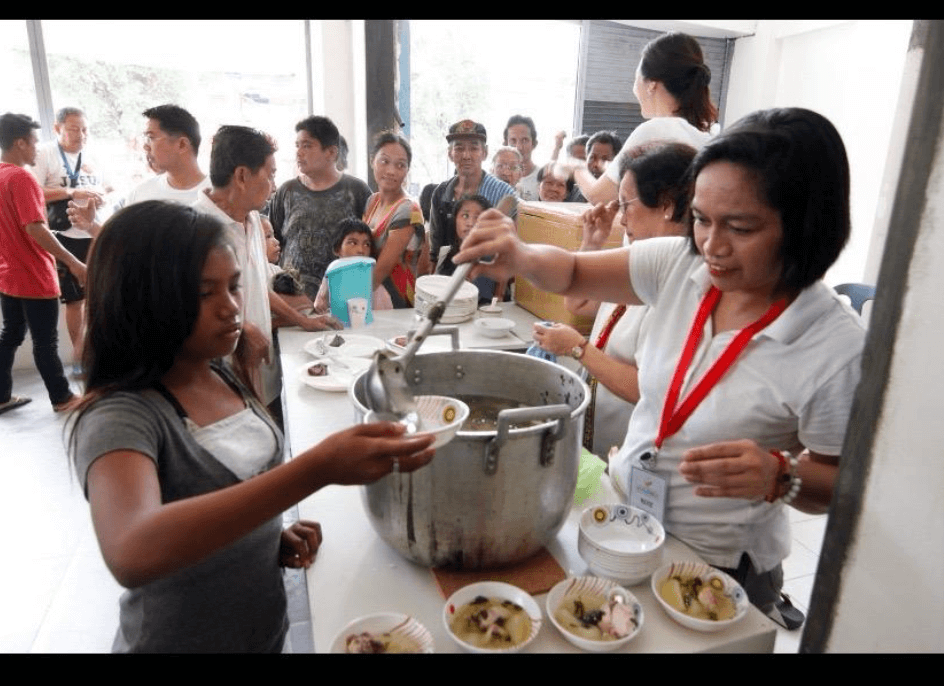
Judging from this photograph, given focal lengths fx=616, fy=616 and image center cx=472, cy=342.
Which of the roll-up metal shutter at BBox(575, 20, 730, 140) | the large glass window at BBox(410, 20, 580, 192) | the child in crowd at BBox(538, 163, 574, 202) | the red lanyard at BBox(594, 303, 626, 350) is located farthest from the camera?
the roll-up metal shutter at BBox(575, 20, 730, 140)

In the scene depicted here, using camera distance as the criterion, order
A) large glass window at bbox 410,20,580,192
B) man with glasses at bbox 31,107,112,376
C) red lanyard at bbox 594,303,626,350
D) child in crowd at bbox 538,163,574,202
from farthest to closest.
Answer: large glass window at bbox 410,20,580,192, man with glasses at bbox 31,107,112,376, child in crowd at bbox 538,163,574,202, red lanyard at bbox 594,303,626,350

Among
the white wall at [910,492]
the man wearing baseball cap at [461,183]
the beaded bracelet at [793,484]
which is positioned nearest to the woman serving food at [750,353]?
the beaded bracelet at [793,484]

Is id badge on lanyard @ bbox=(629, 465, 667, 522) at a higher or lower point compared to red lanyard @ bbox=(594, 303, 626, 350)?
lower

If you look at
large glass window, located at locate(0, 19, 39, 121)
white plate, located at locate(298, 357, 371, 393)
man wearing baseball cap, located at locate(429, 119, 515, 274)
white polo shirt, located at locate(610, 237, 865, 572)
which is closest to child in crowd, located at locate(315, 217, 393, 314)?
man wearing baseball cap, located at locate(429, 119, 515, 274)

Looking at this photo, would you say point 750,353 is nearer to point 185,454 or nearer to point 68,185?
point 185,454

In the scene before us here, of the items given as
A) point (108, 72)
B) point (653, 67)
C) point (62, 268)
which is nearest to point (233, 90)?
point (108, 72)

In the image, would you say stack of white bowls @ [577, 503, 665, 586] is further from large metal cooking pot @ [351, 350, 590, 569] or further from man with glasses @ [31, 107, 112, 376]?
man with glasses @ [31, 107, 112, 376]

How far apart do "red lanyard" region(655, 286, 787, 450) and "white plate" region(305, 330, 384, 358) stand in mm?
1346

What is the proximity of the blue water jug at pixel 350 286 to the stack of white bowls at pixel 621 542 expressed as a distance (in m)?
1.85

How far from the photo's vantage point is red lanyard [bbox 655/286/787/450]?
3.85 ft

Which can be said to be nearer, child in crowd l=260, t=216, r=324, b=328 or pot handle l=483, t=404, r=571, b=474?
pot handle l=483, t=404, r=571, b=474

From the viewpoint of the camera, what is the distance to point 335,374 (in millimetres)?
2211

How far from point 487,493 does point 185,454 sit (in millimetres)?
519

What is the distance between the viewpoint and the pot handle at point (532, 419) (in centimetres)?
93
